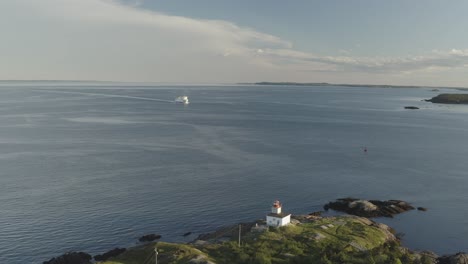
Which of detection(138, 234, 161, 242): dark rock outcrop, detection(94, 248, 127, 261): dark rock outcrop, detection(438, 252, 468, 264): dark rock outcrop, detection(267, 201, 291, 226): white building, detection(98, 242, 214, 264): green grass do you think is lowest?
detection(94, 248, 127, 261): dark rock outcrop

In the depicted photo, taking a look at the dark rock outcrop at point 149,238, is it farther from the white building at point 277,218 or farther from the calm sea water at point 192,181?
the white building at point 277,218

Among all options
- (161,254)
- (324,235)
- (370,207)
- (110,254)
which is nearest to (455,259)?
(324,235)

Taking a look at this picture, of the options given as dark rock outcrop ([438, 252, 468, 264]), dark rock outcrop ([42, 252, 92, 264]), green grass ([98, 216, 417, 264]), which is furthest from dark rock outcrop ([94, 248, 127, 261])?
dark rock outcrop ([438, 252, 468, 264])

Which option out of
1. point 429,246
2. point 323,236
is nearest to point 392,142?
point 429,246

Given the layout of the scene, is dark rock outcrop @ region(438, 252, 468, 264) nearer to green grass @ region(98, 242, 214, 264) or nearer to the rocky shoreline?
the rocky shoreline

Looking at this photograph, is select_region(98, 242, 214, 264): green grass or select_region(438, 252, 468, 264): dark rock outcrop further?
select_region(438, 252, 468, 264): dark rock outcrop

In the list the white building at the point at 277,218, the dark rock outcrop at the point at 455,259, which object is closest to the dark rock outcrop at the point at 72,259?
the white building at the point at 277,218
